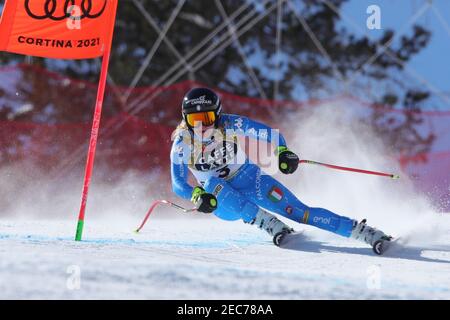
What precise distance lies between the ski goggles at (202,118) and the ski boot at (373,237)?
1.43m

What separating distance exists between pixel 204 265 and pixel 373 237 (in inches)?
67.6

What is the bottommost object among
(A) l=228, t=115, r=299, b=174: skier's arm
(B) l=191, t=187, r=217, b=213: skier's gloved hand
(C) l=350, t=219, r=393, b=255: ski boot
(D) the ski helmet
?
(C) l=350, t=219, r=393, b=255: ski boot

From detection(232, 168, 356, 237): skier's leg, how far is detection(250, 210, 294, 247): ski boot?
0.40 feet

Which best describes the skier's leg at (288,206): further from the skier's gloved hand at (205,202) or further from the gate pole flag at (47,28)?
the gate pole flag at (47,28)

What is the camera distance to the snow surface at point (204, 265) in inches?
145

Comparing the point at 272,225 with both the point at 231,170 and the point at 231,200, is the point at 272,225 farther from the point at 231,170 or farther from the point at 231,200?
the point at 231,170

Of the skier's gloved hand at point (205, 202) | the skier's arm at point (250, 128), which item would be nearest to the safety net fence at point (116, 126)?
the skier's arm at point (250, 128)

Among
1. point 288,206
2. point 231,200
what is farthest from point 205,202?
point 288,206

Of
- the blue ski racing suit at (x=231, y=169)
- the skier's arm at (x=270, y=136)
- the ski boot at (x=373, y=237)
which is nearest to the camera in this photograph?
the ski boot at (x=373, y=237)

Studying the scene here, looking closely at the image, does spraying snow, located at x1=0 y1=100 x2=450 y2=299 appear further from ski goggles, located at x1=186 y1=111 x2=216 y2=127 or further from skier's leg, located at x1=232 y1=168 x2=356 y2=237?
ski goggles, located at x1=186 y1=111 x2=216 y2=127

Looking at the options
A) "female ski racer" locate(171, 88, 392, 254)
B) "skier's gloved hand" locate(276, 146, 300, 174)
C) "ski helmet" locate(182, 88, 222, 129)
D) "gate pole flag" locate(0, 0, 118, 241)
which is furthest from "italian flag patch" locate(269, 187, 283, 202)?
"gate pole flag" locate(0, 0, 118, 241)

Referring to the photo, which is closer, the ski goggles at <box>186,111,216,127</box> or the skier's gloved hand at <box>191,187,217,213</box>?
the skier's gloved hand at <box>191,187,217,213</box>

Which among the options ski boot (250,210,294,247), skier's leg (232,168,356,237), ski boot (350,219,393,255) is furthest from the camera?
ski boot (250,210,294,247)

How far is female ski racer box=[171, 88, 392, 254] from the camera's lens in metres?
5.99
